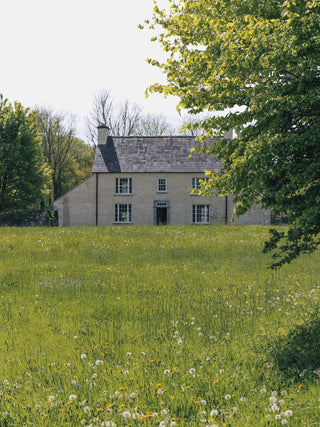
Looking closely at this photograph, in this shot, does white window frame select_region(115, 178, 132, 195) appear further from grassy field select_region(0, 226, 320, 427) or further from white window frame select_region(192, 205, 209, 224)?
grassy field select_region(0, 226, 320, 427)

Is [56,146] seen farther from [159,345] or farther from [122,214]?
[159,345]

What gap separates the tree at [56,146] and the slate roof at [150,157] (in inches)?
720

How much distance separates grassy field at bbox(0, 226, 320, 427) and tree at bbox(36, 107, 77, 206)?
47.4m

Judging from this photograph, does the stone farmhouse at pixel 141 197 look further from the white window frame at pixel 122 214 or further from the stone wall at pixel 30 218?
the stone wall at pixel 30 218

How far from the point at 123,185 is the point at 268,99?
35.4 m

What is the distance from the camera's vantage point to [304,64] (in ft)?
17.4

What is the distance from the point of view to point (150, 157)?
4153cm

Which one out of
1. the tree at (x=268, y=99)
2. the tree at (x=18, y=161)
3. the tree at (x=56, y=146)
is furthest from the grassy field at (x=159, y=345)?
the tree at (x=56, y=146)

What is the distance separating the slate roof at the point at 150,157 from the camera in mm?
40406

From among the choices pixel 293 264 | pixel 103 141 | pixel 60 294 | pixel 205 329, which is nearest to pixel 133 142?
pixel 103 141

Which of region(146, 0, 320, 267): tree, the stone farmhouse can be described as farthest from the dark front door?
region(146, 0, 320, 267): tree

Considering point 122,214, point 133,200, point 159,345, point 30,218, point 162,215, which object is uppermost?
point 133,200

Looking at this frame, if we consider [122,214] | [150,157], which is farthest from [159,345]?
[150,157]

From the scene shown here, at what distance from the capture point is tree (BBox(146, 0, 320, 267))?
5.44 metres
